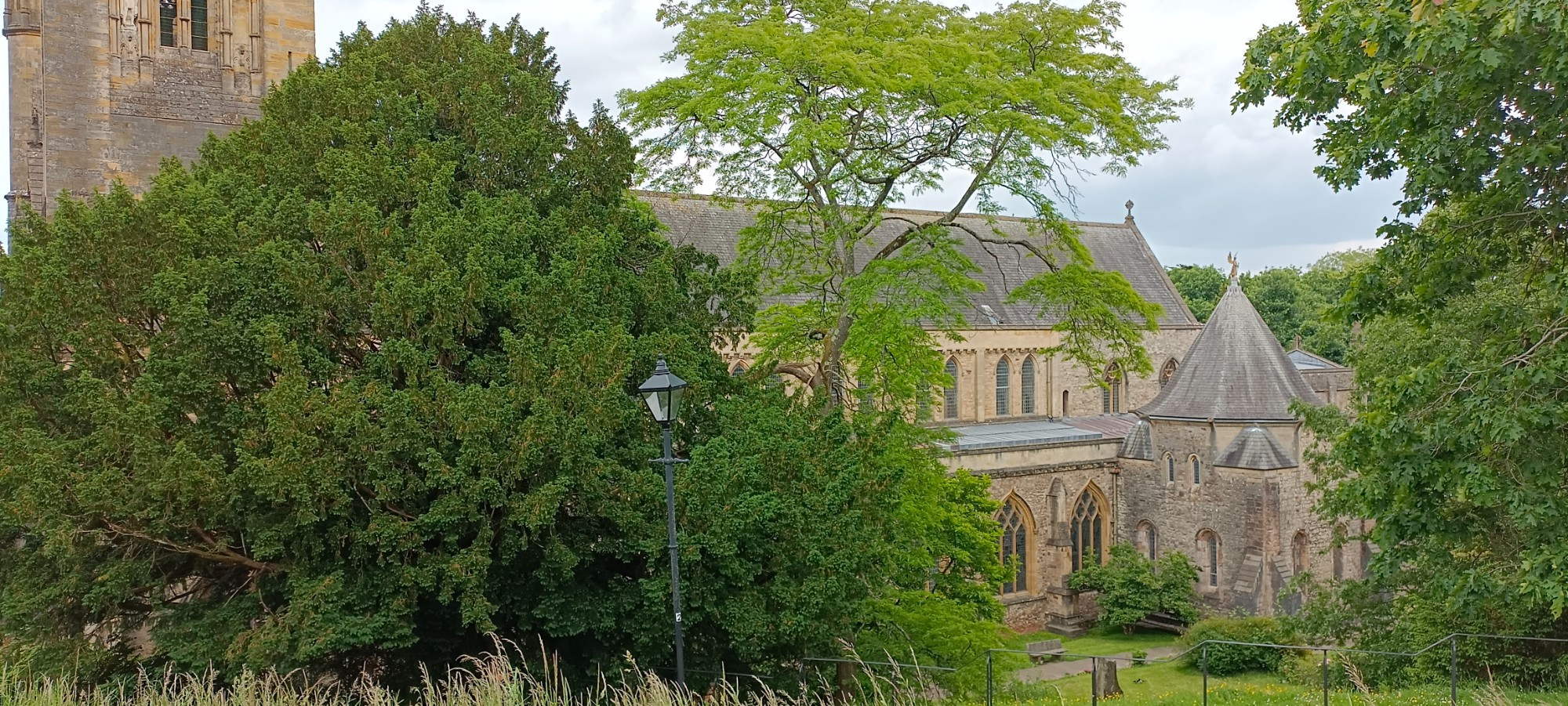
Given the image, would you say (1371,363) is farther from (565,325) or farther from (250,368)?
(250,368)

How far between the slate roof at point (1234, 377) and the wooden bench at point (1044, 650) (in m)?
7.18

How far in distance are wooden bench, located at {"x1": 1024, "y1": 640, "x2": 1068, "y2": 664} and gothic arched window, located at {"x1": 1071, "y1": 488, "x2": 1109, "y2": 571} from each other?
4540 mm

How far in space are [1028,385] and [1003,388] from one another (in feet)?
3.38

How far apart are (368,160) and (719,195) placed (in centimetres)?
624

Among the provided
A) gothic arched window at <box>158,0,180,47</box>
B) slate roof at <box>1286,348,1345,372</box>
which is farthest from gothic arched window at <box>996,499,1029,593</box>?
gothic arched window at <box>158,0,180,47</box>

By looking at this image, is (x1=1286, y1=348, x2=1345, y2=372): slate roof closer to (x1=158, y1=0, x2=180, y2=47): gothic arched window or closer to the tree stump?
the tree stump

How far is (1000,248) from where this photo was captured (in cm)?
3506

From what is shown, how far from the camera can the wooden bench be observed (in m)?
23.9

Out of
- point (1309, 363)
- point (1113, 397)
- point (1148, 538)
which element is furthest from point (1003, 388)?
point (1309, 363)

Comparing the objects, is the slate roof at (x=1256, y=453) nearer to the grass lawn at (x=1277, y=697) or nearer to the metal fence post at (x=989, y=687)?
the grass lawn at (x=1277, y=697)

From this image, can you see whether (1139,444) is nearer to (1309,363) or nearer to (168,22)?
(1309,363)

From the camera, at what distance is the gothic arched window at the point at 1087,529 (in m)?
29.0

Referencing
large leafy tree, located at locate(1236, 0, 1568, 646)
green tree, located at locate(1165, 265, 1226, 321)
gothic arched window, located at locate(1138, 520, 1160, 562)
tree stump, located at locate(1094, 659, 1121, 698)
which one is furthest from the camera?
green tree, located at locate(1165, 265, 1226, 321)

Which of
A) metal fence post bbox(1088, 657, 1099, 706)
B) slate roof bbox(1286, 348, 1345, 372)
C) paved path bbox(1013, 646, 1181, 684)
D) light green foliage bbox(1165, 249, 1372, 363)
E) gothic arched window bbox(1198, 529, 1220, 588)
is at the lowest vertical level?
paved path bbox(1013, 646, 1181, 684)
